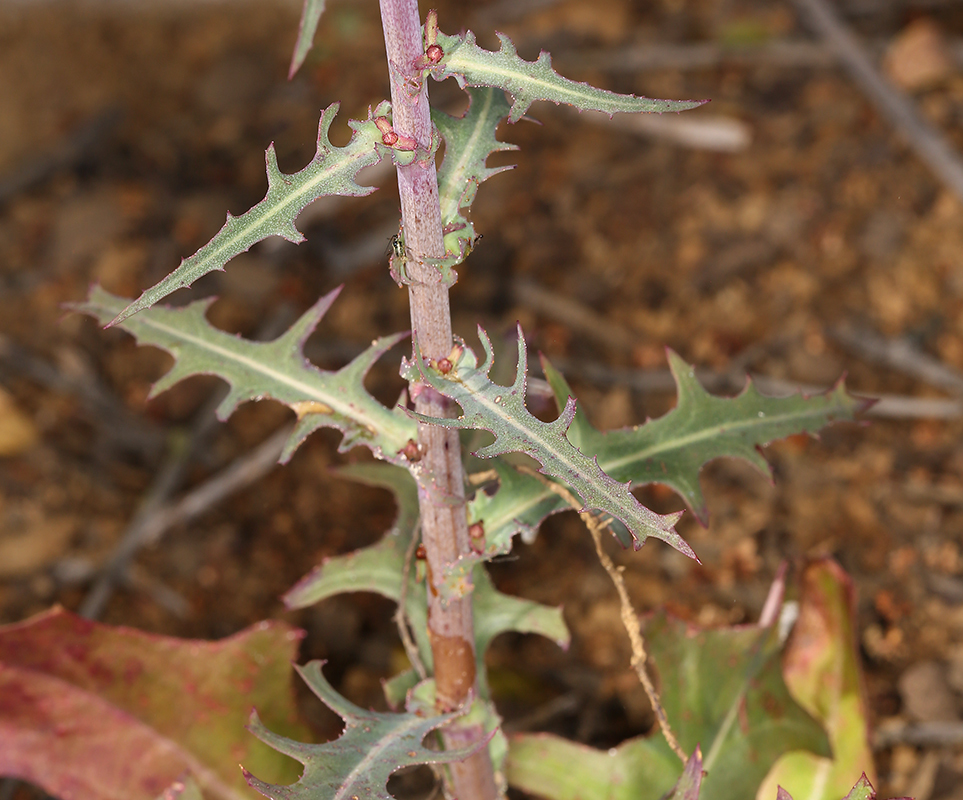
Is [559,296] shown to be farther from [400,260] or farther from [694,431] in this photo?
[400,260]

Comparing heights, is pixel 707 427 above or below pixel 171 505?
below

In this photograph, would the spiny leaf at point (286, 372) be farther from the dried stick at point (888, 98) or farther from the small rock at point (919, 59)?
the small rock at point (919, 59)

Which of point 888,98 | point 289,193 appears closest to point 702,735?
point 289,193

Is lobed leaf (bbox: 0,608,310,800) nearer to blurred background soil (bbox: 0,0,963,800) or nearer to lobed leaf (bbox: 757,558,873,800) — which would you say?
blurred background soil (bbox: 0,0,963,800)

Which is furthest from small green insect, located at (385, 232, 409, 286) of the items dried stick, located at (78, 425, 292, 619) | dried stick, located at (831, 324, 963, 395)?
dried stick, located at (831, 324, 963, 395)

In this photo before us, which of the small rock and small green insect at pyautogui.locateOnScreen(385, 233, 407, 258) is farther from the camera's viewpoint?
the small rock

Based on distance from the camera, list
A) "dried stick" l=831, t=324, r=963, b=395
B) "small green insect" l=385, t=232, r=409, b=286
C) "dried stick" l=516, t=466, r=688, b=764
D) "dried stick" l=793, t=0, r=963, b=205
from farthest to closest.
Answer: "dried stick" l=793, t=0, r=963, b=205
"dried stick" l=831, t=324, r=963, b=395
"dried stick" l=516, t=466, r=688, b=764
"small green insect" l=385, t=232, r=409, b=286

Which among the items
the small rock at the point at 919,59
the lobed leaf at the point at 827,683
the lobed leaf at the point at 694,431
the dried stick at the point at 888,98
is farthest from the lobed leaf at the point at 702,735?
the small rock at the point at 919,59
